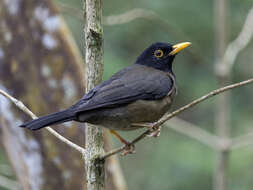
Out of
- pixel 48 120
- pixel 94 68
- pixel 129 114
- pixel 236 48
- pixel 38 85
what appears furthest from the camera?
pixel 236 48

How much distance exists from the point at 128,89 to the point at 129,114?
275mm

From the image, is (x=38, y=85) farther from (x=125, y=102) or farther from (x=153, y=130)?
(x=153, y=130)

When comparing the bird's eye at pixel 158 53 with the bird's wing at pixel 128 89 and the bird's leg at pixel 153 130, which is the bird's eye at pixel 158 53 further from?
the bird's leg at pixel 153 130

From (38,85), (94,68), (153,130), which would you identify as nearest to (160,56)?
(38,85)

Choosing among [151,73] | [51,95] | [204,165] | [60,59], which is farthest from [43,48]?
[204,165]

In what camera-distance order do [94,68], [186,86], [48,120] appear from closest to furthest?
[94,68] → [48,120] → [186,86]

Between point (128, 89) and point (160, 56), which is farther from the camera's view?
point (160, 56)

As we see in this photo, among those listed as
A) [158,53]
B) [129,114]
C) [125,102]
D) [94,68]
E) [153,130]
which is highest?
[158,53]

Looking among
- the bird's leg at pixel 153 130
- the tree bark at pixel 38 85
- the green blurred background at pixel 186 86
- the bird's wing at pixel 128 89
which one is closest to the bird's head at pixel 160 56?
the bird's wing at pixel 128 89

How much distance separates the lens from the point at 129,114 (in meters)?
4.09

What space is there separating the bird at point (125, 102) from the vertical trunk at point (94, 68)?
0.24 meters

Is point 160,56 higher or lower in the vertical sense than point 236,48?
lower

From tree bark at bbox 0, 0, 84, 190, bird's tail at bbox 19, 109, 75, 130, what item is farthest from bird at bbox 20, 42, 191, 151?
tree bark at bbox 0, 0, 84, 190

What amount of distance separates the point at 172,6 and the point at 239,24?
133 centimetres
